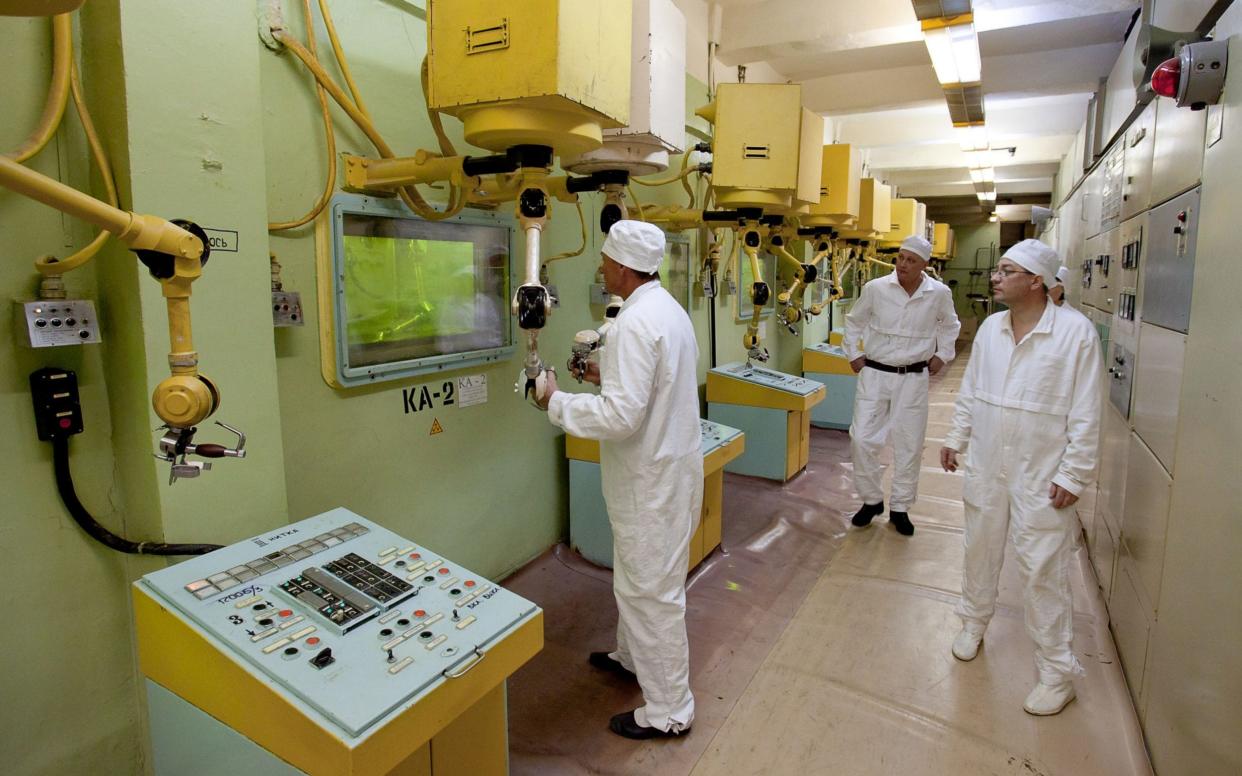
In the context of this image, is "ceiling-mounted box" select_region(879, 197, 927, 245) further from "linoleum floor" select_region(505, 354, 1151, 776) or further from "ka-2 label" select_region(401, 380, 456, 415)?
"ka-2 label" select_region(401, 380, 456, 415)

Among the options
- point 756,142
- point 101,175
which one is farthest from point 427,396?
point 756,142

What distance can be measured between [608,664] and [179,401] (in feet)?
5.27

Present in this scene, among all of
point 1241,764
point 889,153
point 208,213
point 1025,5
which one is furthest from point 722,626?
point 889,153

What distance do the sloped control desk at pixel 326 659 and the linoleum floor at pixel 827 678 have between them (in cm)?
73

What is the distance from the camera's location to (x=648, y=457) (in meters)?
1.79

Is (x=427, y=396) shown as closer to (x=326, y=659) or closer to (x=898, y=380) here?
(x=326, y=659)

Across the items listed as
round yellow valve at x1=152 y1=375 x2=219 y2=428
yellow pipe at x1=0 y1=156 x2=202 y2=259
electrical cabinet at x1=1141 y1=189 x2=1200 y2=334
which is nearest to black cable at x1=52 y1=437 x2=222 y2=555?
round yellow valve at x1=152 y1=375 x2=219 y2=428

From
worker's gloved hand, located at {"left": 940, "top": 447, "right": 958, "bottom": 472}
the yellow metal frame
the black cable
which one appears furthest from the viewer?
worker's gloved hand, located at {"left": 940, "top": 447, "right": 958, "bottom": 472}

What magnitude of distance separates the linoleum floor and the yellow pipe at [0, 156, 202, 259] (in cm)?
151

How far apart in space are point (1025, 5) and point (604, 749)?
3477 mm

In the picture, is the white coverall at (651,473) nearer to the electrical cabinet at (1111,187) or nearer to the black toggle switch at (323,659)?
the black toggle switch at (323,659)

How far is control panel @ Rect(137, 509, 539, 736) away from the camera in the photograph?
41.4 inches

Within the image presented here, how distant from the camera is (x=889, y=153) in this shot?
6.93 metres

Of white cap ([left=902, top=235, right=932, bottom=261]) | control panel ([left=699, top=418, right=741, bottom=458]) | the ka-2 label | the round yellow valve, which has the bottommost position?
control panel ([left=699, top=418, right=741, bottom=458])
